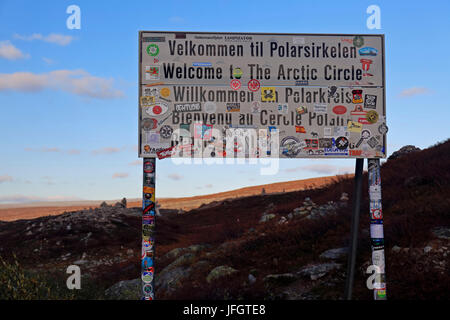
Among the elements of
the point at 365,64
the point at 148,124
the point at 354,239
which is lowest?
the point at 354,239

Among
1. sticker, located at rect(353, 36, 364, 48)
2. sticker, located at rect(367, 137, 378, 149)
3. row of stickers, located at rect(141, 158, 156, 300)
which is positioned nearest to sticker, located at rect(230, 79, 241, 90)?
row of stickers, located at rect(141, 158, 156, 300)

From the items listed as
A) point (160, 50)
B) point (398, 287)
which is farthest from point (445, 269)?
point (160, 50)

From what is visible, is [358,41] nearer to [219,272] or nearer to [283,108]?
[283,108]

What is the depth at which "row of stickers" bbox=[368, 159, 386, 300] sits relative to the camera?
7992 millimetres

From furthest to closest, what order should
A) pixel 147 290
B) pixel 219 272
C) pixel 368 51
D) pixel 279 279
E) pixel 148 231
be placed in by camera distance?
pixel 219 272
pixel 279 279
pixel 368 51
pixel 148 231
pixel 147 290

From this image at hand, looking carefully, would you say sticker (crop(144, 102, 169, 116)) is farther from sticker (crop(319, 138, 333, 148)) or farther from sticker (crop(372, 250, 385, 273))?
sticker (crop(372, 250, 385, 273))

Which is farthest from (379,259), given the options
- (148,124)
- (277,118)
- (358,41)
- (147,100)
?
(147,100)

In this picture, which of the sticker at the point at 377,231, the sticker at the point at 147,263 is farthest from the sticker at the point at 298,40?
the sticker at the point at 147,263

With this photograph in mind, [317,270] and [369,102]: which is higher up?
[369,102]

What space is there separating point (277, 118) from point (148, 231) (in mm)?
3624

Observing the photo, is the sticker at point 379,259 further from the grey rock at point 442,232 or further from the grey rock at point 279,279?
the grey rock at point 442,232

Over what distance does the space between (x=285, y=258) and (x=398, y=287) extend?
3626mm

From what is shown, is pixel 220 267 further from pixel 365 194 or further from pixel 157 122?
pixel 365 194

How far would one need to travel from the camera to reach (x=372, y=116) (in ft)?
27.7
